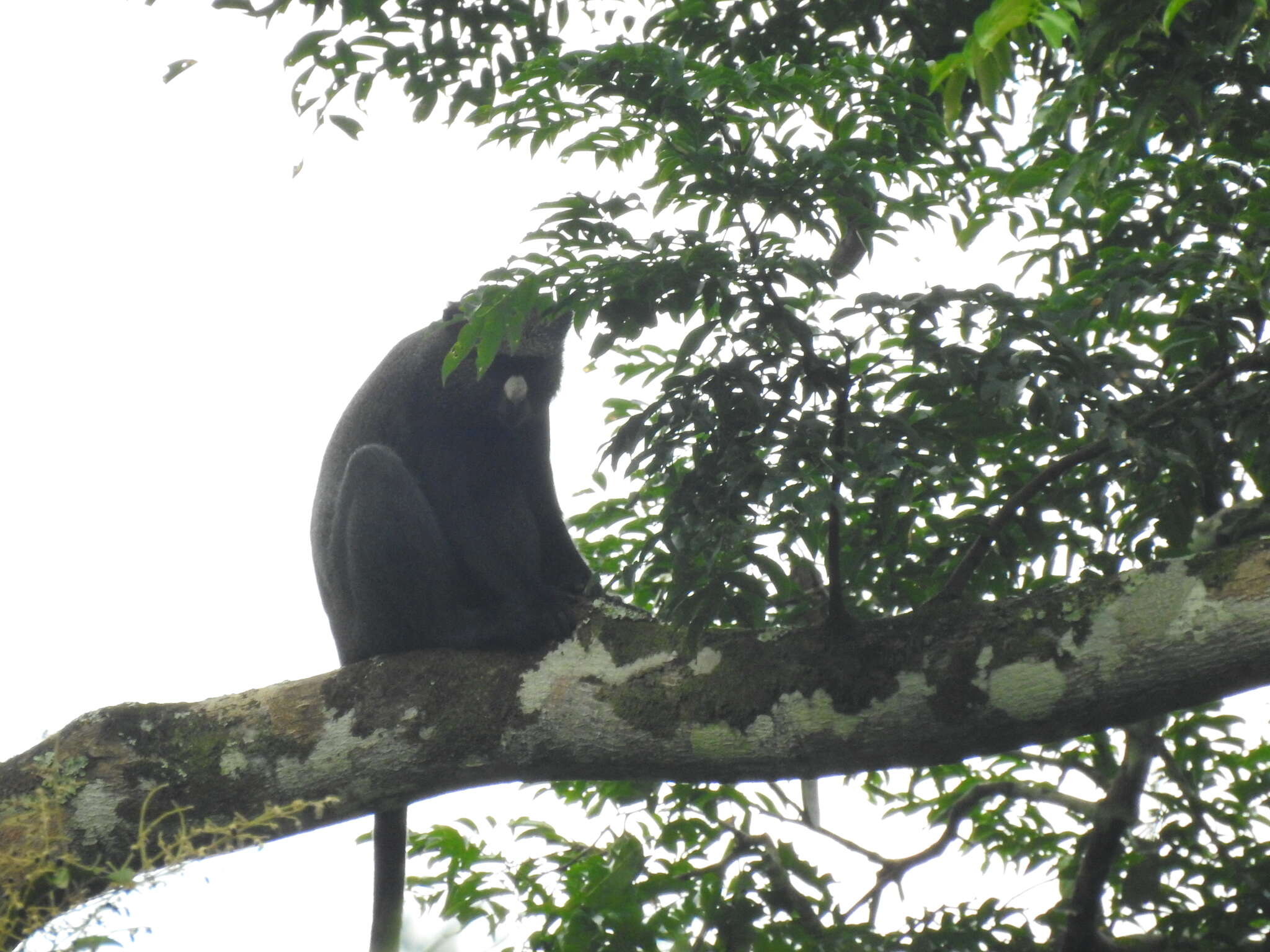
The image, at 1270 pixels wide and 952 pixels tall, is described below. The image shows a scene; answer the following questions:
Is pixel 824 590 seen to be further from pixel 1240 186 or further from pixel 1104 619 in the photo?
pixel 1240 186

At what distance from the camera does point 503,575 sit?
4.07m

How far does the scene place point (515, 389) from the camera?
15.5ft

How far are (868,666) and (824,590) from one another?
875 millimetres

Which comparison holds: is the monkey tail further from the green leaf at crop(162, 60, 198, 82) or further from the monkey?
the green leaf at crop(162, 60, 198, 82)

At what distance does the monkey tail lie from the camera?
12.3ft

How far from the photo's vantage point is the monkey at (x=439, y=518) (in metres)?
3.79

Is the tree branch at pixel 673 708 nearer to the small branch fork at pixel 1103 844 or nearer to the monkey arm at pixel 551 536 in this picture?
the small branch fork at pixel 1103 844

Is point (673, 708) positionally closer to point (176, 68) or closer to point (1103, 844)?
point (1103, 844)

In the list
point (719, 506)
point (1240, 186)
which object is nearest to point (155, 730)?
point (719, 506)

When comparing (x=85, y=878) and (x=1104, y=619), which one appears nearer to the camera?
(x=1104, y=619)

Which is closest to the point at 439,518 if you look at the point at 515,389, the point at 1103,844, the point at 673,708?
the point at 515,389

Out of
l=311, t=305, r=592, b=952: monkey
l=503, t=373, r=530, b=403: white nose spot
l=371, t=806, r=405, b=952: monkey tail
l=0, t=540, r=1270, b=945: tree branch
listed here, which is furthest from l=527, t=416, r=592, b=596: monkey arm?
l=0, t=540, r=1270, b=945: tree branch

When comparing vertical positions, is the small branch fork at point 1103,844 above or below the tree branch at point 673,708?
below

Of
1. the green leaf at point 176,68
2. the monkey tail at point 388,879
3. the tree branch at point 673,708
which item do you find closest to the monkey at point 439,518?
the monkey tail at point 388,879
